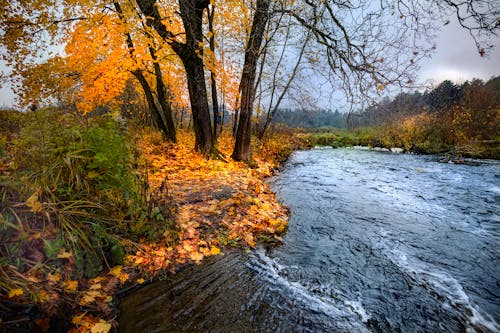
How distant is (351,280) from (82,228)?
10.3ft

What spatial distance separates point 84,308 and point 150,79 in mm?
9396

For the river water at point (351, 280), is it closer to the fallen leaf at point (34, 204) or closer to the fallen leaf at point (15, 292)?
the fallen leaf at point (15, 292)

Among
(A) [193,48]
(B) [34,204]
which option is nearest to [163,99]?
(A) [193,48]

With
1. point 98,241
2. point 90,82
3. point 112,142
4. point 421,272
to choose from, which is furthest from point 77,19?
point 421,272

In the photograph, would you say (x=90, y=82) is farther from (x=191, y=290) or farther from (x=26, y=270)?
(x=191, y=290)

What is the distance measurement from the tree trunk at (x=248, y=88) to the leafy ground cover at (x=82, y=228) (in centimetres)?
417

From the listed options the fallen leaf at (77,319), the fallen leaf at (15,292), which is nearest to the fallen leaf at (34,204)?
the fallen leaf at (15,292)

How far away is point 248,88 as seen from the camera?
7.27 meters

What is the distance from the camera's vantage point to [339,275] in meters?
3.03

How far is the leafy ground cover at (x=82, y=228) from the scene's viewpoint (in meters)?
2.01

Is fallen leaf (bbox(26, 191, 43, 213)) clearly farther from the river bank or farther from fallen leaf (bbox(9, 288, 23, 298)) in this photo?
the river bank

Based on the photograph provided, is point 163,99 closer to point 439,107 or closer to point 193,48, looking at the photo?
point 193,48

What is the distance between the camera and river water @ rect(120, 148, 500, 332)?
7.52 feet

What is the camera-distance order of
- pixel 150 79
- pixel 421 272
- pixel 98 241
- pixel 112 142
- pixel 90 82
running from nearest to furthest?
pixel 98 241, pixel 112 142, pixel 421 272, pixel 90 82, pixel 150 79
